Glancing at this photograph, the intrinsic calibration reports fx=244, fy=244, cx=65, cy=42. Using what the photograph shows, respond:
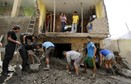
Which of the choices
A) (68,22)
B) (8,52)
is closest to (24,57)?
(8,52)

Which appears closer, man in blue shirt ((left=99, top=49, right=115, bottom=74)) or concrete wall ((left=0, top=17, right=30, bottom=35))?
man in blue shirt ((left=99, top=49, right=115, bottom=74))

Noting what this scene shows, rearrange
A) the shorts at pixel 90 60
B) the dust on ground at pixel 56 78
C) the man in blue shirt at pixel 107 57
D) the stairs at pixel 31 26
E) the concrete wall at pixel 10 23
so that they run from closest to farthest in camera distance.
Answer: the dust on ground at pixel 56 78
the shorts at pixel 90 60
the man in blue shirt at pixel 107 57
the stairs at pixel 31 26
the concrete wall at pixel 10 23

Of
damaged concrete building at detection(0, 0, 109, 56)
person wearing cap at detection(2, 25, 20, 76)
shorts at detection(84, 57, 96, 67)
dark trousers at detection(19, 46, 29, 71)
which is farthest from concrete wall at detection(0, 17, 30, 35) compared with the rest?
person wearing cap at detection(2, 25, 20, 76)

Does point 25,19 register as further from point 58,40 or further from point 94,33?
point 94,33

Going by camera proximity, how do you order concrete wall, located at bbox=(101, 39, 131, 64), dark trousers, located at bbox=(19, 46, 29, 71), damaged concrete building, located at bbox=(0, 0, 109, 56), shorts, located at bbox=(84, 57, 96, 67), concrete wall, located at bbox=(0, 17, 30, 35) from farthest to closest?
concrete wall, located at bbox=(101, 39, 131, 64) → concrete wall, located at bbox=(0, 17, 30, 35) → damaged concrete building, located at bbox=(0, 0, 109, 56) → shorts, located at bbox=(84, 57, 96, 67) → dark trousers, located at bbox=(19, 46, 29, 71)

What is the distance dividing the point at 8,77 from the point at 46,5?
8.81m

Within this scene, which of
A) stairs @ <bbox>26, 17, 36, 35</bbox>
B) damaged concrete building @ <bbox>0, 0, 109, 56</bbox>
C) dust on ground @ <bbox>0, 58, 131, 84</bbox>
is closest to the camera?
dust on ground @ <bbox>0, 58, 131, 84</bbox>

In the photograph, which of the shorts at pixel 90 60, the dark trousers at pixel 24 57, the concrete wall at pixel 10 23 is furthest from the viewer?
the concrete wall at pixel 10 23

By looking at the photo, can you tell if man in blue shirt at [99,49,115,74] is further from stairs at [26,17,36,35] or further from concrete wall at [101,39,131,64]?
concrete wall at [101,39,131,64]

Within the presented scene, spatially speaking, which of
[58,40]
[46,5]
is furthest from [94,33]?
[46,5]

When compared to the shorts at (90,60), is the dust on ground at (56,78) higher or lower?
lower

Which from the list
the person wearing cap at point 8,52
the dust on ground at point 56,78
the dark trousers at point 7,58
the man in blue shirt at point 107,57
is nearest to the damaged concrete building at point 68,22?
the man in blue shirt at point 107,57

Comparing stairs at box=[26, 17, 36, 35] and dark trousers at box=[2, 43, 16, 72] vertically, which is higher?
stairs at box=[26, 17, 36, 35]

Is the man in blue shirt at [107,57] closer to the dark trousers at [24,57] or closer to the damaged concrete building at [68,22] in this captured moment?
the damaged concrete building at [68,22]
